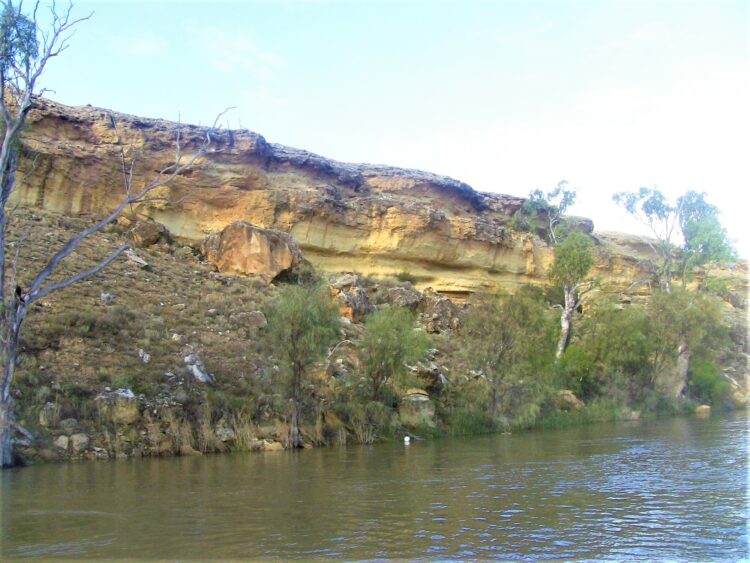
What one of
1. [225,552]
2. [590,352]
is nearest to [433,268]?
[590,352]

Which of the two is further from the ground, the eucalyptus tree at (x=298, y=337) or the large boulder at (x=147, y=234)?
the large boulder at (x=147, y=234)

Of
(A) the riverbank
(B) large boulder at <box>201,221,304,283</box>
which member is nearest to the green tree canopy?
(A) the riverbank

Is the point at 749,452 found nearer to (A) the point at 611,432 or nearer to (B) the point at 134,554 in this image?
(A) the point at 611,432

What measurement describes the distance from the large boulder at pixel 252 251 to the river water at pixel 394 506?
1921 centimetres

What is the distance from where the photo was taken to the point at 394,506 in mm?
10023

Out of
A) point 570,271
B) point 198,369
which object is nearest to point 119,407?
point 198,369

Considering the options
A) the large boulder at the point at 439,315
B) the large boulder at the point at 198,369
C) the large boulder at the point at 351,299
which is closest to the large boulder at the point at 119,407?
the large boulder at the point at 198,369

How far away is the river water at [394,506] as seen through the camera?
7.46 metres

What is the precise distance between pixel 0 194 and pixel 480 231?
34.0 m

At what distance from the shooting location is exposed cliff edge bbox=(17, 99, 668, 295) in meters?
36.9

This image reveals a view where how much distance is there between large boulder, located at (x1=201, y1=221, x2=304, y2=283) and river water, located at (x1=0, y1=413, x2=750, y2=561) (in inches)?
756

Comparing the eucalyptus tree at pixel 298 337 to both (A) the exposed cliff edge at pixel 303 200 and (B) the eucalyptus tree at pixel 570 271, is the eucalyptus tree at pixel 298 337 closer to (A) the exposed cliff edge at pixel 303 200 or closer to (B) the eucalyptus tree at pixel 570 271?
(A) the exposed cliff edge at pixel 303 200

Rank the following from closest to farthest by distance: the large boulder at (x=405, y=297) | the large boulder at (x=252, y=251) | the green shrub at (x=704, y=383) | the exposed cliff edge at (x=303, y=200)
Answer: the large boulder at (x=252, y=251) → the green shrub at (x=704, y=383) → the exposed cliff edge at (x=303, y=200) → the large boulder at (x=405, y=297)

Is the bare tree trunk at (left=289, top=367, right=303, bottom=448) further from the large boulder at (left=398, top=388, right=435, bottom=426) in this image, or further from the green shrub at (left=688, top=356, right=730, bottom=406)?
the green shrub at (left=688, top=356, right=730, bottom=406)
